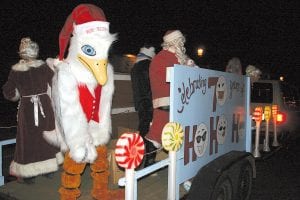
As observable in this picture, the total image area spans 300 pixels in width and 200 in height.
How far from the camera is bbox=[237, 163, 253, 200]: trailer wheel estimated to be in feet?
12.4

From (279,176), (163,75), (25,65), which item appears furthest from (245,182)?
(25,65)

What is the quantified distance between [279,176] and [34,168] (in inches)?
163

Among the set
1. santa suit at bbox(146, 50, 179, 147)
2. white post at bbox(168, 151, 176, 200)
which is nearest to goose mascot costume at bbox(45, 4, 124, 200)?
santa suit at bbox(146, 50, 179, 147)

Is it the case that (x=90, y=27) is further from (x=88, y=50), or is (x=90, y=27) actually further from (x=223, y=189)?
(x=223, y=189)

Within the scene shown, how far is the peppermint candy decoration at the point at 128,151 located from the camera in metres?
2.07

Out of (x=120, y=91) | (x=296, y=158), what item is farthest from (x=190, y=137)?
(x=296, y=158)

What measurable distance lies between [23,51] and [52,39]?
23043 mm

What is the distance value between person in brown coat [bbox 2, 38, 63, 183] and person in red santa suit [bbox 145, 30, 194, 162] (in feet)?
4.08

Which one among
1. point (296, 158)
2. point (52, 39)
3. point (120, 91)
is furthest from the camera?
point (52, 39)

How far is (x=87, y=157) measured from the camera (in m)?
3.07

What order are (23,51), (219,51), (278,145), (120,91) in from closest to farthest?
(23,51) → (120,91) → (278,145) → (219,51)

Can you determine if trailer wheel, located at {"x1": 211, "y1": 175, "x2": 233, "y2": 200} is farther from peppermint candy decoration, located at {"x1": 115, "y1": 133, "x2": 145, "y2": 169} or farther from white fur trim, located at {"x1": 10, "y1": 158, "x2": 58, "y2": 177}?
white fur trim, located at {"x1": 10, "y1": 158, "x2": 58, "y2": 177}

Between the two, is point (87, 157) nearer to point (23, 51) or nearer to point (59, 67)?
point (59, 67)

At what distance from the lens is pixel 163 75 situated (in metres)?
3.83
